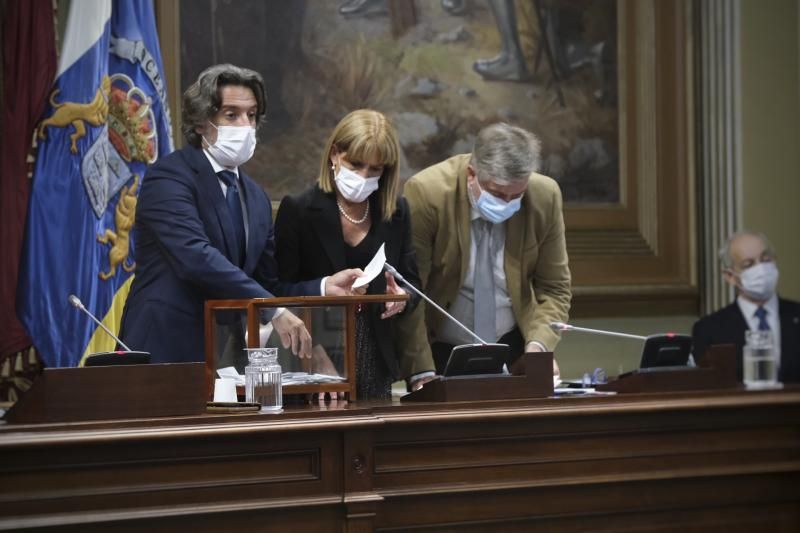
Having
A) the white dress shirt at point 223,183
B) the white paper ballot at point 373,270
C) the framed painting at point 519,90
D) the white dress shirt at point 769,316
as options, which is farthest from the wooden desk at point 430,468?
the framed painting at point 519,90

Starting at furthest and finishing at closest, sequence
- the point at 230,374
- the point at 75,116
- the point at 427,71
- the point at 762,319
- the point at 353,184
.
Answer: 1. the point at 427,71
2. the point at 762,319
3. the point at 75,116
4. the point at 353,184
5. the point at 230,374

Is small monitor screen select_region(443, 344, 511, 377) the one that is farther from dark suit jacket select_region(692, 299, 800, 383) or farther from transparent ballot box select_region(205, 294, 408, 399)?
dark suit jacket select_region(692, 299, 800, 383)

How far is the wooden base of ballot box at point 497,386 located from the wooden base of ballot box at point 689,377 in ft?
1.06

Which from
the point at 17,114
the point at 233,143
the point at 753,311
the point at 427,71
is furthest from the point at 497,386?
the point at 427,71

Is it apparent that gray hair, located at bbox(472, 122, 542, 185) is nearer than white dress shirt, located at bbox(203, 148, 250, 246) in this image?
No

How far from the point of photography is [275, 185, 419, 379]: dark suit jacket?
3676 mm

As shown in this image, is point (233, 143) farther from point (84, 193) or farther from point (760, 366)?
point (760, 366)

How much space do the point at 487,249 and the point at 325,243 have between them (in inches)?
27.4

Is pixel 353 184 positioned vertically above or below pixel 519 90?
below

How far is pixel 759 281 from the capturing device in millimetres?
5254

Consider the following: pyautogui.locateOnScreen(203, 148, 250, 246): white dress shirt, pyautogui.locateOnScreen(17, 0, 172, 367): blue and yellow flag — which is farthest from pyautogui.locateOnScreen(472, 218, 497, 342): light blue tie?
pyautogui.locateOnScreen(17, 0, 172, 367): blue and yellow flag

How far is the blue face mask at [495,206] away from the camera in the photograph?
13.0ft

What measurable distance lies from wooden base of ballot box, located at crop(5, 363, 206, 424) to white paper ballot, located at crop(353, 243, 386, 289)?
57 cm

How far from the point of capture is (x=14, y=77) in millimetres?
4820
